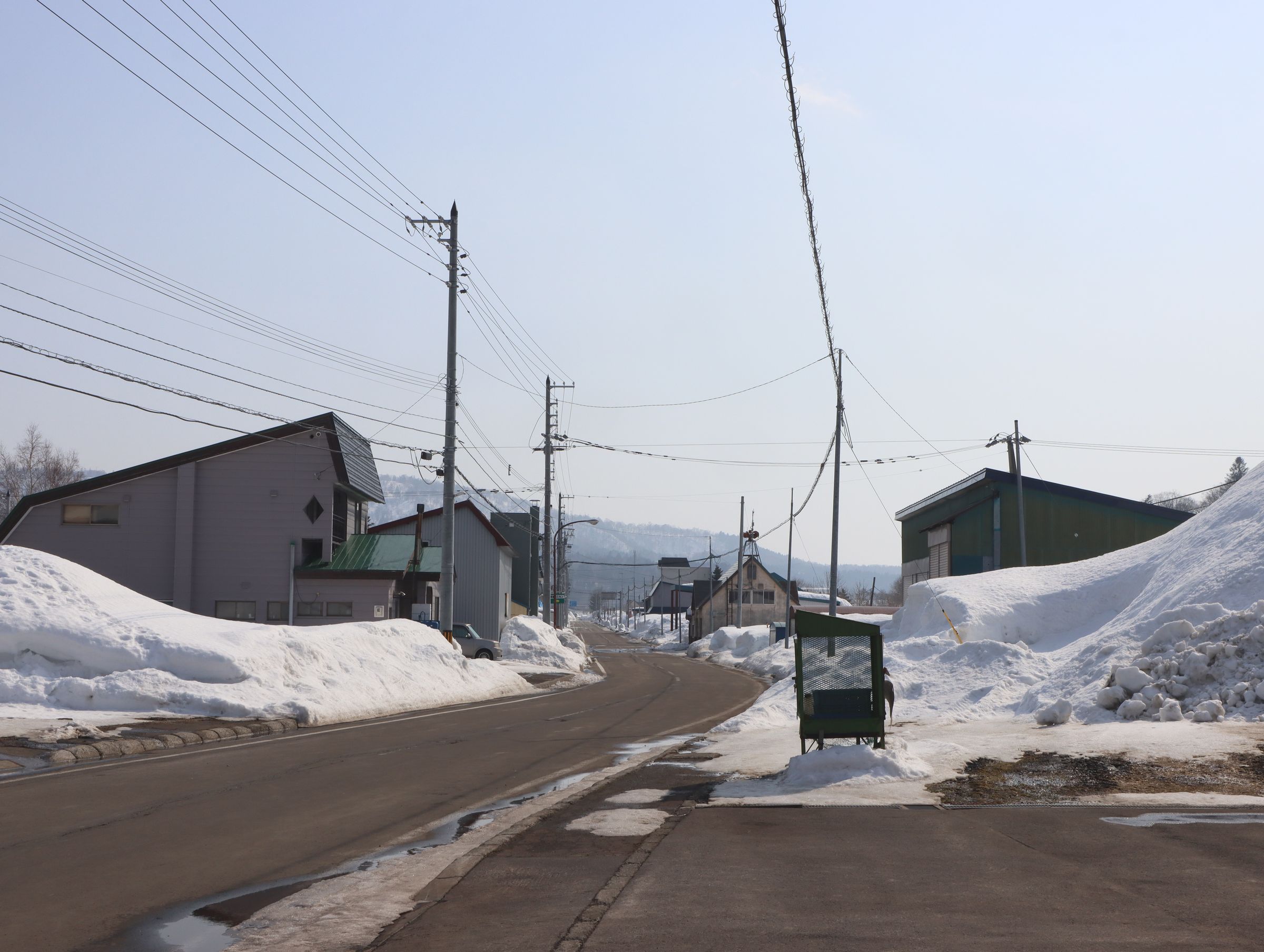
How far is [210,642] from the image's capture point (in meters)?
21.2

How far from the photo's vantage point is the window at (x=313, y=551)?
4278 cm

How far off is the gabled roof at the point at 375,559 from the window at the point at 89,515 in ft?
24.9

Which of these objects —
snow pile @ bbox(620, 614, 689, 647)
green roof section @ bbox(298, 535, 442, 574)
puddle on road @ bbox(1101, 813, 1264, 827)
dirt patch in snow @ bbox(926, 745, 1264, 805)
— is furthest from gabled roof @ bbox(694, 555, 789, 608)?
puddle on road @ bbox(1101, 813, 1264, 827)

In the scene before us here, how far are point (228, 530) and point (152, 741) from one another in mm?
27695

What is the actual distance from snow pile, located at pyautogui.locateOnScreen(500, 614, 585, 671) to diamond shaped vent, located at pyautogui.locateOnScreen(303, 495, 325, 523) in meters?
11.2

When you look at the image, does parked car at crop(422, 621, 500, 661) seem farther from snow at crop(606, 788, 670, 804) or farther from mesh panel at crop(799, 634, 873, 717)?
snow at crop(606, 788, 670, 804)

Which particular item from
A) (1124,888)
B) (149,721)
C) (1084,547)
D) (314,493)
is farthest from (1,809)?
(1084,547)

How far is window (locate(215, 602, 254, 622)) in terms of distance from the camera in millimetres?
41688

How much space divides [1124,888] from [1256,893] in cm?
74

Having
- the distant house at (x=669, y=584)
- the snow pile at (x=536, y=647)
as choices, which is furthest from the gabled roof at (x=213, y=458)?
the distant house at (x=669, y=584)

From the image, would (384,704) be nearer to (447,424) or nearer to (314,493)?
(447,424)

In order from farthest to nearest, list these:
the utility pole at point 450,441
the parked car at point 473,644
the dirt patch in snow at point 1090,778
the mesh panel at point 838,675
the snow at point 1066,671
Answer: the parked car at point 473,644 < the utility pole at point 450,441 < the snow at point 1066,671 < the mesh panel at point 838,675 < the dirt patch in snow at point 1090,778

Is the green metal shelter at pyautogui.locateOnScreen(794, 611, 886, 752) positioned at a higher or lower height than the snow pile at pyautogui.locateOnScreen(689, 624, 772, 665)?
higher

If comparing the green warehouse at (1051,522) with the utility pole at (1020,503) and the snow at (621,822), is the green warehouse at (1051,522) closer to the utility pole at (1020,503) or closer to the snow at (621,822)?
the utility pole at (1020,503)
